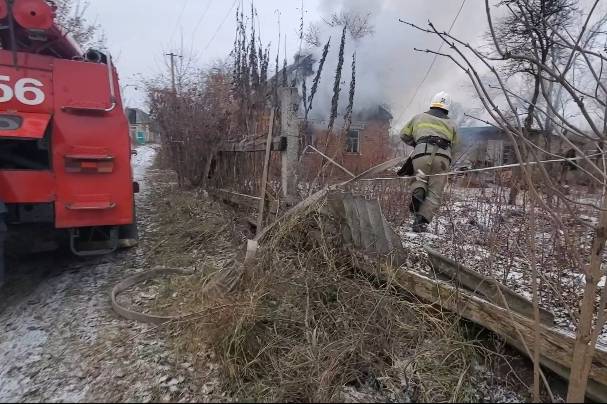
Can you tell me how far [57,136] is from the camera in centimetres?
342

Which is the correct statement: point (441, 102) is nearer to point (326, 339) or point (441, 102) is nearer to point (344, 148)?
point (344, 148)

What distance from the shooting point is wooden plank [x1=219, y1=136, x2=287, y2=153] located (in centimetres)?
425

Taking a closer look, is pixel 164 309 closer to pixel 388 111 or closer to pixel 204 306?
pixel 204 306

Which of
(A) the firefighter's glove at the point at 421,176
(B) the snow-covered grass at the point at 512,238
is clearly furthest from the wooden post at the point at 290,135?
(A) the firefighter's glove at the point at 421,176

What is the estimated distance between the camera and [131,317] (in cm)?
292

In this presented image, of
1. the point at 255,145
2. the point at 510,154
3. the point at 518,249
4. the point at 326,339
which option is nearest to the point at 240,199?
the point at 255,145

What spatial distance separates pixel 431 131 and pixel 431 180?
0.53m

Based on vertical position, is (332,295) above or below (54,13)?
below

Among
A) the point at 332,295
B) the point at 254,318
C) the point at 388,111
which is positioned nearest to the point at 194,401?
the point at 254,318

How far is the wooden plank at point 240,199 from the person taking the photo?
426 cm

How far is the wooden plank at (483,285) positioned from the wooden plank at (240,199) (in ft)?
5.34

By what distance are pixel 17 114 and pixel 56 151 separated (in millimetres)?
426

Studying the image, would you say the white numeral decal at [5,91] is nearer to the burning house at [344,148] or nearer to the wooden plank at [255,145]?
the wooden plank at [255,145]

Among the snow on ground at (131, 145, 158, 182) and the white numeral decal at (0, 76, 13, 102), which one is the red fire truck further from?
the snow on ground at (131, 145, 158, 182)
